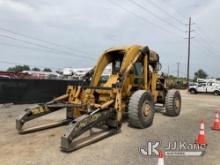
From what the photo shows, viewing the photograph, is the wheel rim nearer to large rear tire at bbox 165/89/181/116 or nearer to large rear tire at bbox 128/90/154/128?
large rear tire at bbox 128/90/154/128

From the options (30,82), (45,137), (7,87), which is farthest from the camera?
(30,82)

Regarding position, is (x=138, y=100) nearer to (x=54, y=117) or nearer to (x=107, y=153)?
(x=107, y=153)

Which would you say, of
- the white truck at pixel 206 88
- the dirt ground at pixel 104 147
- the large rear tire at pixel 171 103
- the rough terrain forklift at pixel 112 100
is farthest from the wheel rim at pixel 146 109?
the white truck at pixel 206 88

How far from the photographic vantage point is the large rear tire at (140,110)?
7.77 metres

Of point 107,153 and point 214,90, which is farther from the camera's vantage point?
point 214,90

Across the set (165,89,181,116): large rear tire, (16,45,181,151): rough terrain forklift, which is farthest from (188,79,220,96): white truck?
(165,89,181,116): large rear tire

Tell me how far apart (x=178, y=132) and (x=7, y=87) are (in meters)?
8.73

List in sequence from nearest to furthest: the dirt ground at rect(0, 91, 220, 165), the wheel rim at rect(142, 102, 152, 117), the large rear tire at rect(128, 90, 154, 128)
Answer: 1. the dirt ground at rect(0, 91, 220, 165)
2. the large rear tire at rect(128, 90, 154, 128)
3. the wheel rim at rect(142, 102, 152, 117)

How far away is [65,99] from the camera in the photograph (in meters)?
8.65

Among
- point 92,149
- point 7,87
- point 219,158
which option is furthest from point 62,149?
point 7,87

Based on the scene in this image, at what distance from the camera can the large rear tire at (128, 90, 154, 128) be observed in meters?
7.77

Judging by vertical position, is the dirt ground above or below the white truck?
below

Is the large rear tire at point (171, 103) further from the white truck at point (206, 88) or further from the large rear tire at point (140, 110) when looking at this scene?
the white truck at point (206, 88)

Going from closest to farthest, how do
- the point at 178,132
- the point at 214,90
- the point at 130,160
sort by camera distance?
1. the point at 130,160
2. the point at 178,132
3. the point at 214,90
